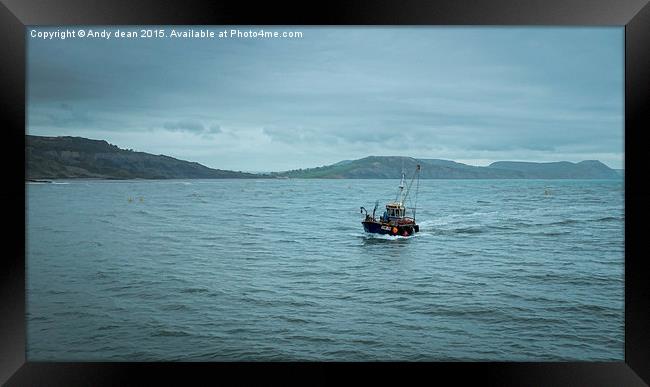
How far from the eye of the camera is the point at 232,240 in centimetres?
550

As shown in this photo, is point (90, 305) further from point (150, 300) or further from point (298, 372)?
point (298, 372)

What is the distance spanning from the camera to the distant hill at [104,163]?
16.1 feet

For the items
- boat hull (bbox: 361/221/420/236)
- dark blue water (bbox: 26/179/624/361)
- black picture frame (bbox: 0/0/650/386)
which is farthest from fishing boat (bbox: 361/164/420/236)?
black picture frame (bbox: 0/0/650/386)

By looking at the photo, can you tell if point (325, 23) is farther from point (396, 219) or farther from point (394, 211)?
point (396, 219)

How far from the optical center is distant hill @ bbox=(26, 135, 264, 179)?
16.1 ft

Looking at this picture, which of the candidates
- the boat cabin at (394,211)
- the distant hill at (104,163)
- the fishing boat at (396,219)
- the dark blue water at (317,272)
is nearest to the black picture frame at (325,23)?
the dark blue water at (317,272)

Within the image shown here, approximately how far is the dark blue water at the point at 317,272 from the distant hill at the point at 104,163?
24cm

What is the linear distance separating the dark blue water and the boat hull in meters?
0.15

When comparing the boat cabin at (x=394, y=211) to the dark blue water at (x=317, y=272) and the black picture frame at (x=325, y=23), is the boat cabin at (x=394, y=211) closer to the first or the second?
the dark blue water at (x=317, y=272)

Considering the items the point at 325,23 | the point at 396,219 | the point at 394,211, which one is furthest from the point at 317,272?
the point at 325,23

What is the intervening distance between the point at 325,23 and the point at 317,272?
9.16 feet

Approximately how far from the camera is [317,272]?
5086 millimetres

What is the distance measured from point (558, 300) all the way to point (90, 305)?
4871 millimetres

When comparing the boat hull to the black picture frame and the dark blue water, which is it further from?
the black picture frame
